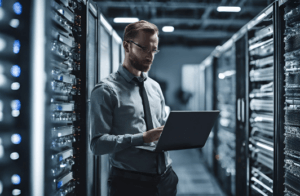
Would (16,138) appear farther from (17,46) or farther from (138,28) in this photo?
(138,28)

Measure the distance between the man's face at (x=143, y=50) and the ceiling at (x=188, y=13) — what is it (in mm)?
2482

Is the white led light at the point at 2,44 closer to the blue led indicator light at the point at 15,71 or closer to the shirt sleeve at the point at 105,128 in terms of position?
the blue led indicator light at the point at 15,71

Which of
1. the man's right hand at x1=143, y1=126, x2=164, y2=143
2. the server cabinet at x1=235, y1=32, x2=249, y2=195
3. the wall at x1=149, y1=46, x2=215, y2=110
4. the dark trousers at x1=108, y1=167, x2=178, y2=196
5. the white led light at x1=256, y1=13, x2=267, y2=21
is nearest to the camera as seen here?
the man's right hand at x1=143, y1=126, x2=164, y2=143

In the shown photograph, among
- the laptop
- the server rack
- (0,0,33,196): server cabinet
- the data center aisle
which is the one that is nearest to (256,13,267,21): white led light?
the laptop

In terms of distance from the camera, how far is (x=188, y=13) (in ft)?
15.1

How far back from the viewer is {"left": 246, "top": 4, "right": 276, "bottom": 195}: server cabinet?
2.20 meters

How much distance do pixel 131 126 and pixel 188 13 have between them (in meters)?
3.72

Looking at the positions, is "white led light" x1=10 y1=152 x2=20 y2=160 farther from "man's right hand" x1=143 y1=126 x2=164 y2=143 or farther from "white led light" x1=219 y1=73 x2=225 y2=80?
"white led light" x1=219 y1=73 x2=225 y2=80

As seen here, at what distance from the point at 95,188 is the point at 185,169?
3343 mm

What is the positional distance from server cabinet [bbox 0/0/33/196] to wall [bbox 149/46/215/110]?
21.3 ft

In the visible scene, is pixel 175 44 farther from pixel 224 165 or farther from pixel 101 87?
pixel 101 87

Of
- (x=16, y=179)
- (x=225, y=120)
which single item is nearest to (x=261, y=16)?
(x=16, y=179)

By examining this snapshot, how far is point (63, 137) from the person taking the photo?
1313 mm

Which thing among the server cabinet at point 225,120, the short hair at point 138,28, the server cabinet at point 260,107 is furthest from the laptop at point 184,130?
the server cabinet at point 225,120
